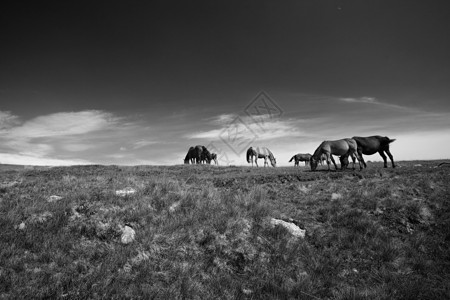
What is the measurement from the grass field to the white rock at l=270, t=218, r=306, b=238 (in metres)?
0.20

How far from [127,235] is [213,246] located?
221cm

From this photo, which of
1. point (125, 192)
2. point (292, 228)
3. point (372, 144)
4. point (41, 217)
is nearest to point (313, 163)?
point (372, 144)

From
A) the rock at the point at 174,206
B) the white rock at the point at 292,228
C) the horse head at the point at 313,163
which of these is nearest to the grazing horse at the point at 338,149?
the horse head at the point at 313,163

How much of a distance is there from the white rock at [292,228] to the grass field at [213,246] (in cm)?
20

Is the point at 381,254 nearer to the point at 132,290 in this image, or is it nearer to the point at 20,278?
the point at 132,290

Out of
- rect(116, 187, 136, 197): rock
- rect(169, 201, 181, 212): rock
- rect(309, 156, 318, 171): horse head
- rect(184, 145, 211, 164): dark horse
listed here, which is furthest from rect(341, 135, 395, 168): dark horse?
rect(184, 145, 211, 164): dark horse

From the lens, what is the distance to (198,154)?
41.7m

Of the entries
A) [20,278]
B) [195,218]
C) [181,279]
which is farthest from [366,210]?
[20,278]

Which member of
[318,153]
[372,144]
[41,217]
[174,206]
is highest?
[372,144]

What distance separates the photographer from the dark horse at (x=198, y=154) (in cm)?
4169

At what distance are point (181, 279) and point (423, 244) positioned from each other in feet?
23.6

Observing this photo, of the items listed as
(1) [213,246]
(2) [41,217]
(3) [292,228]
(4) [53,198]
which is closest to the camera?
(1) [213,246]

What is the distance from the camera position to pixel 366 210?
920cm

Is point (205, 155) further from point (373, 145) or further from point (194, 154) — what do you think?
→ point (373, 145)
